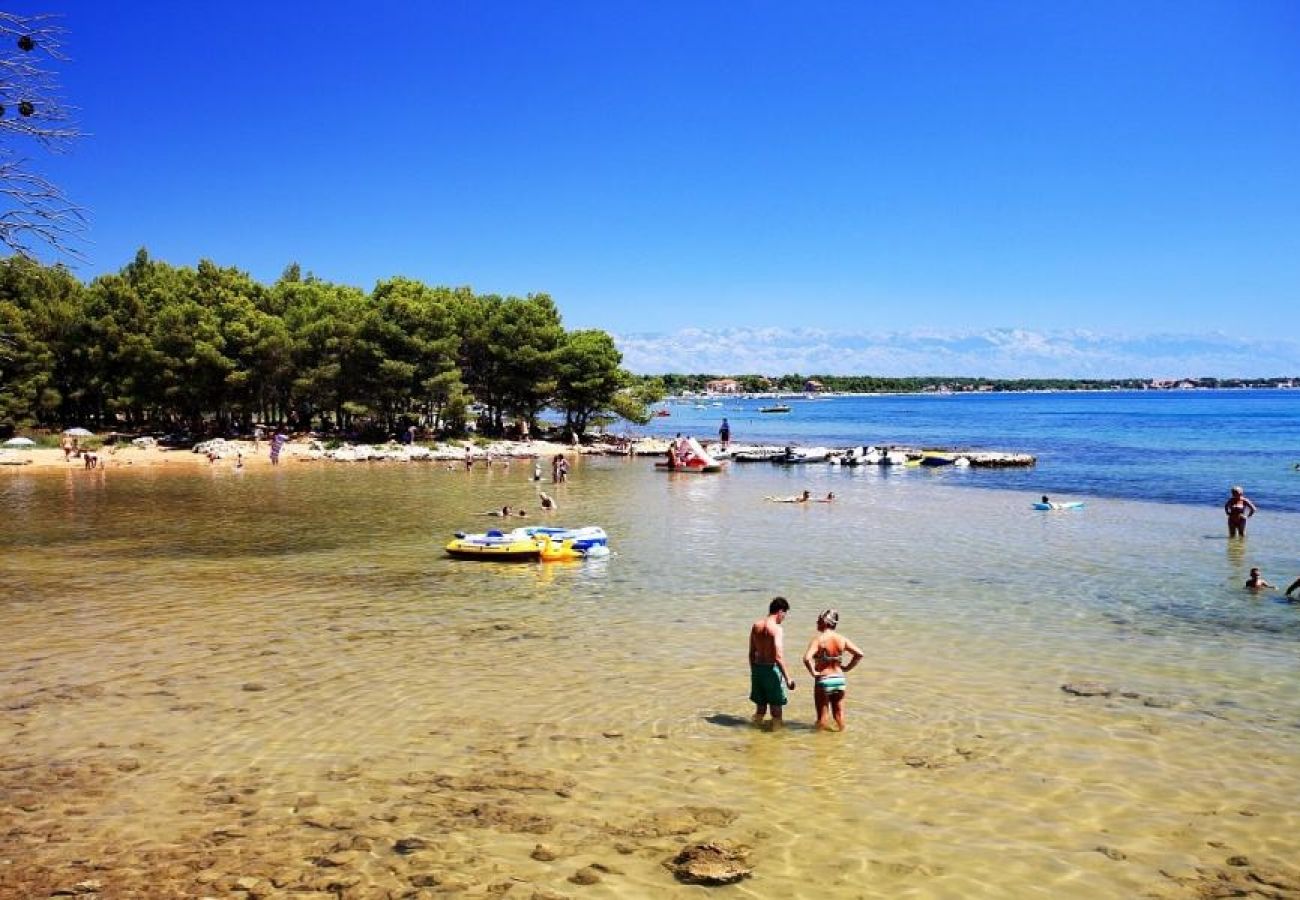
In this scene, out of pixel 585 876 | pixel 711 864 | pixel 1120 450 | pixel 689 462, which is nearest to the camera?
pixel 585 876

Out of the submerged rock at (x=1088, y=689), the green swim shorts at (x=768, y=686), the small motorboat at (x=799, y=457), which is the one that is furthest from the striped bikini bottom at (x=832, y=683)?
the small motorboat at (x=799, y=457)

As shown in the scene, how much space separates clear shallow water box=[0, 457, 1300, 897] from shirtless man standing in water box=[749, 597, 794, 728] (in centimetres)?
46

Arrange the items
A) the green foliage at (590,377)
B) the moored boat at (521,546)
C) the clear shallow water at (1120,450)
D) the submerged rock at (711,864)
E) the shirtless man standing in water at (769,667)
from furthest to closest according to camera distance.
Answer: the green foliage at (590,377) → the clear shallow water at (1120,450) → the moored boat at (521,546) → the shirtless man standing in water at (769,667) → the submerged rock at (711,864)

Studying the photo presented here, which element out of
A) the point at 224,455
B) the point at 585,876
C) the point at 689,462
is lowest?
the point at 585,876

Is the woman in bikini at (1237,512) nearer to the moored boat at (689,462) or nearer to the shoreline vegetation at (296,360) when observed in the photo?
the moored boat at (689,462)

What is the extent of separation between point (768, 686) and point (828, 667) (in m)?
0.83

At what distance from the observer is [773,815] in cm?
957

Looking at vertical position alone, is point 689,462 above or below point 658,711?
above

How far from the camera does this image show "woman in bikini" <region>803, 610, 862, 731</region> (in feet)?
38.6

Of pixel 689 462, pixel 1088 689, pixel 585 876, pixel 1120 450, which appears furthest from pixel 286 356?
pixel 1120 450

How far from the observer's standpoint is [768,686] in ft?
A: 39.7

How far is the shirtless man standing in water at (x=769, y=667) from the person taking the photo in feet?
38.9

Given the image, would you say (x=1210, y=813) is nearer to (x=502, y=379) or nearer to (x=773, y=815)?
(x=773, y=815)

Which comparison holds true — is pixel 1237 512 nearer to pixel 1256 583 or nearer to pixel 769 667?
pixel 1256 583
